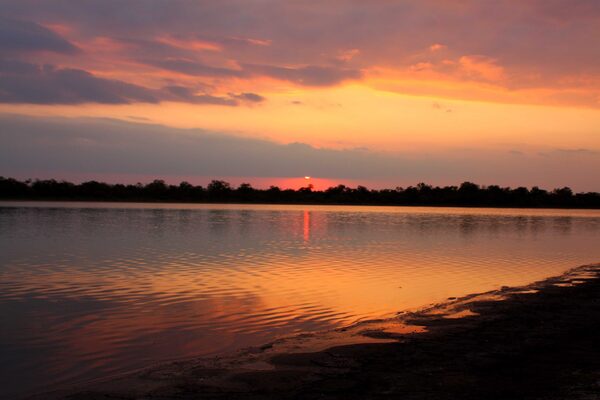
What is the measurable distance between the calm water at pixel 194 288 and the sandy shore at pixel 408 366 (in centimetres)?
154

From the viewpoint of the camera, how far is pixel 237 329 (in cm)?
1496

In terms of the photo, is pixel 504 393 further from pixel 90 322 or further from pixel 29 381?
pixel 90 322

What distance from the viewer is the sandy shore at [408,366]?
364 inches

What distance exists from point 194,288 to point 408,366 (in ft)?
39.2

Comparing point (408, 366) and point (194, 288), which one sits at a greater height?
point (408, 366)

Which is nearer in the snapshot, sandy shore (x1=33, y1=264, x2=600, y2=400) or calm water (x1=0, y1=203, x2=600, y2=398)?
sandy shore (x1=33, y1=264, x2=600, y2=400)

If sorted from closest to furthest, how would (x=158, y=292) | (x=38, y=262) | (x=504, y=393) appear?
(x=504, y=393), (x=158, y=292), (x=38, y=262)

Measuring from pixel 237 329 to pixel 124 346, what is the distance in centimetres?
292

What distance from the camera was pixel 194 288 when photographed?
21172 millimetres

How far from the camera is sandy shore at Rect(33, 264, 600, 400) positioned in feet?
30.3

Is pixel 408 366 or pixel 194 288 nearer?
pixel 408 366

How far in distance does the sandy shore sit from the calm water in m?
1.54

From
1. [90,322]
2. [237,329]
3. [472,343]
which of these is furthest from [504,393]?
[90,322]

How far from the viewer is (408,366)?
10.7 m
